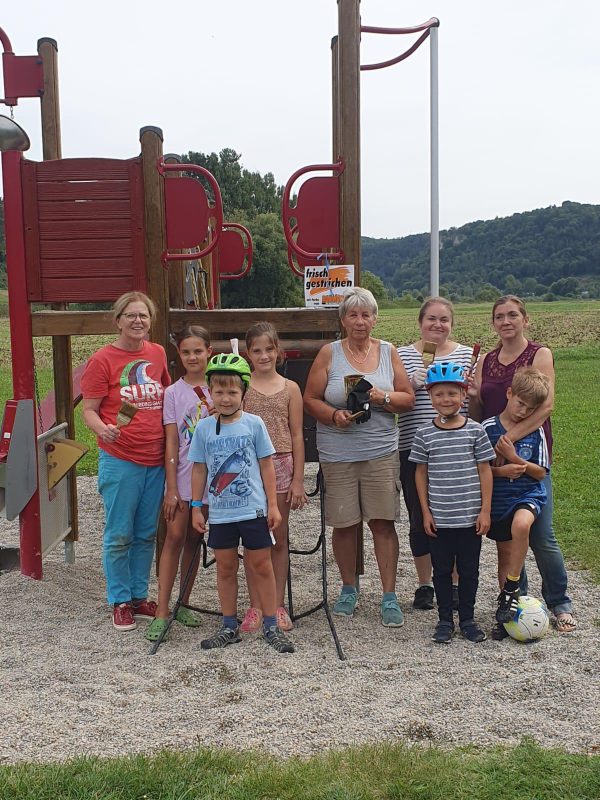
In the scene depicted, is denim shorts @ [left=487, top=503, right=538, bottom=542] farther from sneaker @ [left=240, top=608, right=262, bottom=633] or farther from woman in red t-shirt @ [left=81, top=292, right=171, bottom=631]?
woman in red t-shirt @ [left=81, top=292, right=171, bottom=631]

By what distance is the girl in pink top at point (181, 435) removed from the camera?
15.2ft

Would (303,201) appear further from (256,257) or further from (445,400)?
(256,257)

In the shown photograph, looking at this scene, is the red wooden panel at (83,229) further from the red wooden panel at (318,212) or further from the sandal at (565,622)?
the sandal at (565,622)

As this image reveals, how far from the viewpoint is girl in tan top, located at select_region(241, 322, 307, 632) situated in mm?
4566

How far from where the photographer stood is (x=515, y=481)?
15.0ft

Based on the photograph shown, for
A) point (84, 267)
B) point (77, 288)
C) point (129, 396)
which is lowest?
point (129, 396)

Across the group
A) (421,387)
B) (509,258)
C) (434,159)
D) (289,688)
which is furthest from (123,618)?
(509,258)

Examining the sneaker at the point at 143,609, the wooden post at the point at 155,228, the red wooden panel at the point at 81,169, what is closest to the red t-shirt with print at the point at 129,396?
the wooden post at the point at 155,228

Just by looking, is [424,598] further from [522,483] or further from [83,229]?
[83,229]

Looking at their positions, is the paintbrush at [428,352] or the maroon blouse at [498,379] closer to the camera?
the maroon blouse at [498,379]

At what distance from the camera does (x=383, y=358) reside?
186 inches

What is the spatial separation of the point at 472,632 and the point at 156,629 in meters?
1.70

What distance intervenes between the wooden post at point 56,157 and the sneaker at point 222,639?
7.20 feet

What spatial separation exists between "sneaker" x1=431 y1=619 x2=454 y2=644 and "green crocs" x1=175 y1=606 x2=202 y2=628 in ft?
4.47
